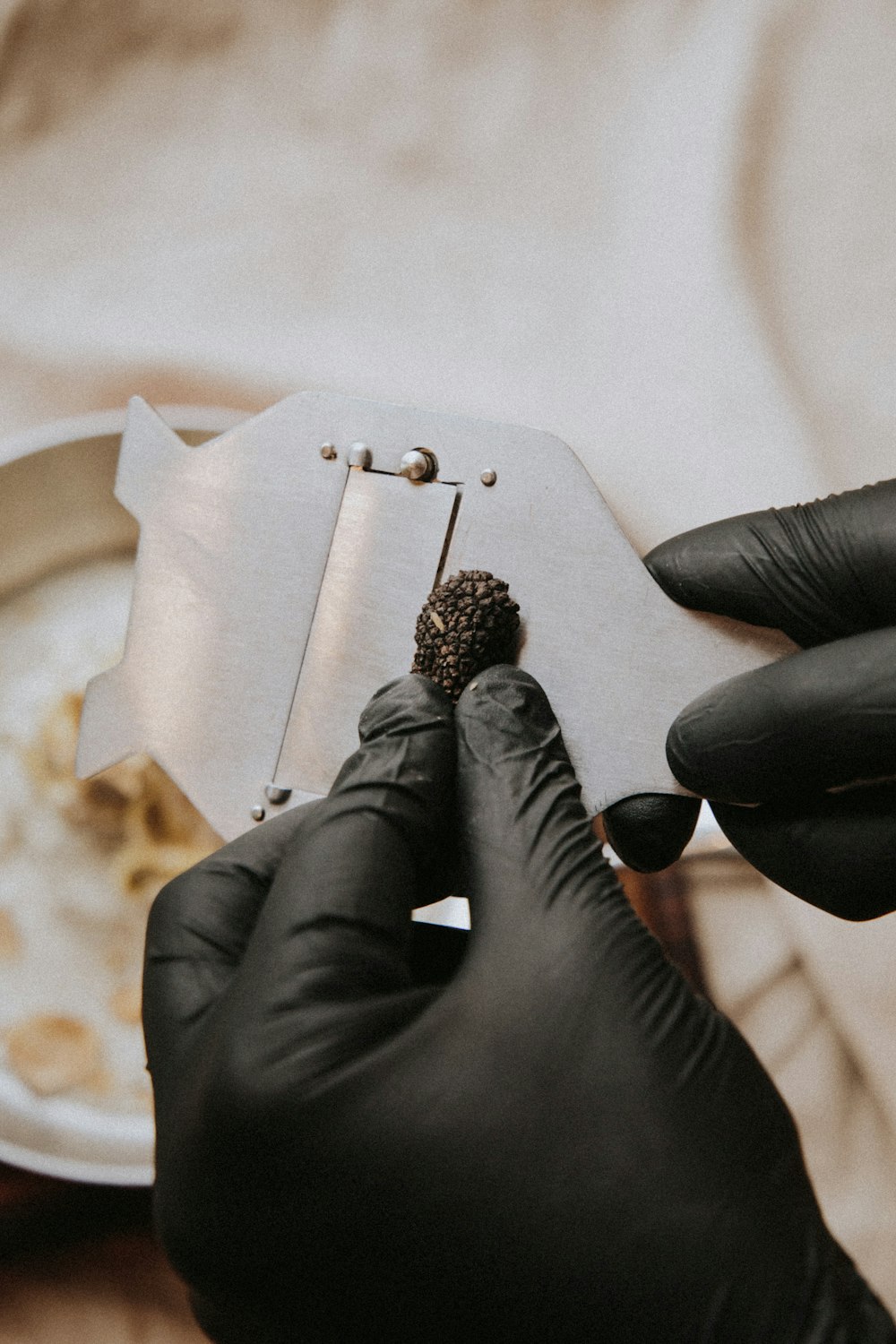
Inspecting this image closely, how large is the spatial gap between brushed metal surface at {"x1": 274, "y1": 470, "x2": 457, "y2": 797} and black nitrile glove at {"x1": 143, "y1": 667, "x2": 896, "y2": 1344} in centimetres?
12

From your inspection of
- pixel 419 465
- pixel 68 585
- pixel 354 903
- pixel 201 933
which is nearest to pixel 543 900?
pixel 354 903

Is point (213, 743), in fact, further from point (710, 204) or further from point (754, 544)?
point (710, 204)

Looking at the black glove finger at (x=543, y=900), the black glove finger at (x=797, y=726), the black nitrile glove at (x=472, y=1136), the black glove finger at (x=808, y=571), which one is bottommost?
the black nitrile glove at (x=472, y=1136)

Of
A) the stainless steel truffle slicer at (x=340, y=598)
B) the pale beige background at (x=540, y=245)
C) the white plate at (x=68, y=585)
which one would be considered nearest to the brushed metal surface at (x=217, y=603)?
the stainless steel truffle slicer at (x=340, y=598)

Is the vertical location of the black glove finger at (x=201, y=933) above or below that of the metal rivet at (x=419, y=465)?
below

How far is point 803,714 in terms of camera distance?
1.95 ft

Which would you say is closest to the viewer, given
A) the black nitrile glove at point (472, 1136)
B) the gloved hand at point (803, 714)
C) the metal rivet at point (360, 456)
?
the black nitrile glove at point (472, 1136)

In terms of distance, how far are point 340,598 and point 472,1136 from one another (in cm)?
38

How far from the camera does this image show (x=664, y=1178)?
1.64 ft

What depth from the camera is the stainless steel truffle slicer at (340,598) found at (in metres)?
0.66

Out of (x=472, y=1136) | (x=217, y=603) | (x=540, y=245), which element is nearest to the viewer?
(x=472, y=1136)

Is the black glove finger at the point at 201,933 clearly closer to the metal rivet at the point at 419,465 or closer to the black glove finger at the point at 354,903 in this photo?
the black glove finger at the point at 354,903

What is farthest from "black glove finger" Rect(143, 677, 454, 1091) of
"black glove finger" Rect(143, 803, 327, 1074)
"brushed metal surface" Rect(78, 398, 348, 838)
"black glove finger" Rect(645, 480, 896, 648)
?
"black glove finger" Rect(645, 480, 896, 648)

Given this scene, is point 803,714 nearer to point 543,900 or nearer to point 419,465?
point 543,900
